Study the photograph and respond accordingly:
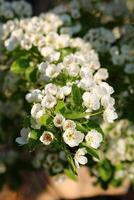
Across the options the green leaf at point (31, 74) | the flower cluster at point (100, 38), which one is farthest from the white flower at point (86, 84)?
the flower cluster at point (100, 38)

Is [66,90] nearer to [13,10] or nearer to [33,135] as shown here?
[33,135]

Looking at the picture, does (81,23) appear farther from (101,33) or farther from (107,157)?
(107,157)

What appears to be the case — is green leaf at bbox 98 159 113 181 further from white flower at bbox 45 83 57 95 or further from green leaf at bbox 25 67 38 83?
white flower at bbox 45 83 57 95

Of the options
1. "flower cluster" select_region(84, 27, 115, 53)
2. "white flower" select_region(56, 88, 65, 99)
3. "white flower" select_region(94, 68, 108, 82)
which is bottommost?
"white flower" select_region(56, 88, 65, 99)

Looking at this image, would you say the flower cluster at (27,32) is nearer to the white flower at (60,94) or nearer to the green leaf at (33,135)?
the white flower at (60,94)

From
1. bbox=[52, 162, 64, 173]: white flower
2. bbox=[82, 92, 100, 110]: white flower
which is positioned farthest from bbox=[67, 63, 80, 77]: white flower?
bbox=[52, 162, 64, 173]: white flower

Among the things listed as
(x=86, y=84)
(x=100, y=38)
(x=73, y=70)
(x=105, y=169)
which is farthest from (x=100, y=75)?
(x=105, y=169)
